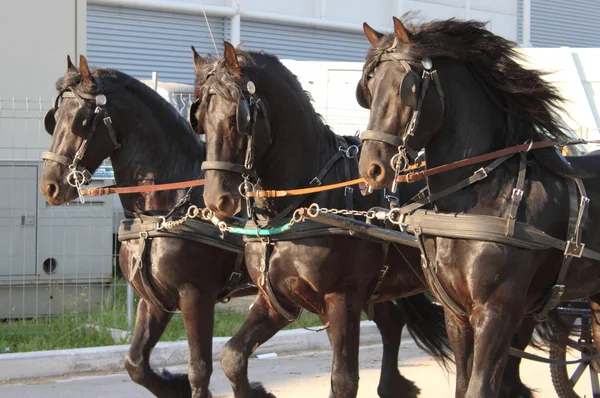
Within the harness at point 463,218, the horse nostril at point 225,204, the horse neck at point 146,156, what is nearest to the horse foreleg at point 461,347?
the harness at point 463,218

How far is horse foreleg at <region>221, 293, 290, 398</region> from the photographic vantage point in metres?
4.80

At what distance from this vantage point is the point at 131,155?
546cm

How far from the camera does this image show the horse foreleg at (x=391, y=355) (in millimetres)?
6012

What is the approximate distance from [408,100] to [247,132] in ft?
3.08

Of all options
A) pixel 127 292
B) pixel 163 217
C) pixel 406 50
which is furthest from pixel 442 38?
pixel 127 292

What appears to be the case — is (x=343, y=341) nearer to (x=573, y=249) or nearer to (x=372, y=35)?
Answer: (x=573, y=249)

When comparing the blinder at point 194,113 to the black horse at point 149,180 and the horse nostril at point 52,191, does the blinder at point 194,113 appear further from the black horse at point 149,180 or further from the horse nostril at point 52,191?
the horse nostril at point 52,191

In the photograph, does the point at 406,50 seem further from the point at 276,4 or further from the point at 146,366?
the point at 276,4

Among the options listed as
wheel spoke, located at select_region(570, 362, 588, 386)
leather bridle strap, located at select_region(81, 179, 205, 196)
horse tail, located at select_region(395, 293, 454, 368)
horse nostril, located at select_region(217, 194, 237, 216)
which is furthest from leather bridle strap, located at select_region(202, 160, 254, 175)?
wheel spoke, located at select_region(570, 362, 588, 386)

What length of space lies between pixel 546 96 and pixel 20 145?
585cm

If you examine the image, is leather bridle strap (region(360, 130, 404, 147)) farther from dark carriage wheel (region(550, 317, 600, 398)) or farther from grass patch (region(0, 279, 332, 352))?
grass patch (region(0, 279, 332, 352))

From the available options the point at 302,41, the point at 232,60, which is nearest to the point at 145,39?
the point at 302,41

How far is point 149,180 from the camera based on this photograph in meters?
5.45

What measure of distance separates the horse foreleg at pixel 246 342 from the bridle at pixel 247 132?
0.74m
